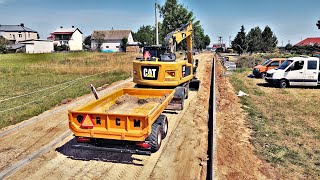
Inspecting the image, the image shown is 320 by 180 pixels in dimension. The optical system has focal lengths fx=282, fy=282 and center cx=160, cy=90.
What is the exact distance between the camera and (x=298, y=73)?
17.2 metres

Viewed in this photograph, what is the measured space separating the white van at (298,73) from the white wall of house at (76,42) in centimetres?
8677

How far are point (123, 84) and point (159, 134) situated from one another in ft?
39.6

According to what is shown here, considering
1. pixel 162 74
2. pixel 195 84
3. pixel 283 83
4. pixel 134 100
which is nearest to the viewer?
pixel 134 100

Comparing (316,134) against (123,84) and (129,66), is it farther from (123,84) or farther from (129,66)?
(129,66)

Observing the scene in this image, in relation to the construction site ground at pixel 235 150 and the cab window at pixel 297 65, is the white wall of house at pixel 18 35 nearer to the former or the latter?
the cab window at pixel 297 65

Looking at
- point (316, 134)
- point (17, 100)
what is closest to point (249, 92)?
point (316, 134)

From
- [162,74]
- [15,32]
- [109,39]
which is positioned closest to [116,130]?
[162,74]

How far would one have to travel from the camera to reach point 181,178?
615 centimetres

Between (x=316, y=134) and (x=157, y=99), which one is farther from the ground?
(x=157, y=99)

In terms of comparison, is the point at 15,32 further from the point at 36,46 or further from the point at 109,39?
the point at 109,39

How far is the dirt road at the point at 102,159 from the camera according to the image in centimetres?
637

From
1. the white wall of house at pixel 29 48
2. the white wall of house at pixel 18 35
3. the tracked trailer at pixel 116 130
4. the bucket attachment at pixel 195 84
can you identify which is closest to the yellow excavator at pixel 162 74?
the tracked trailer at pixel 116 130

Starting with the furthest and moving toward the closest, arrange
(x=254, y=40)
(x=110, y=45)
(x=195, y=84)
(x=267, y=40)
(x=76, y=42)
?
1. (x=76, y=42)
2. (x=110, y=45)
3. (x=267, y=40)
4. (x=254, y=40)
5. (x=195, y=84)

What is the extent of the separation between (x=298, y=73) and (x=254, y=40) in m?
51.2
